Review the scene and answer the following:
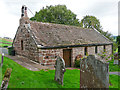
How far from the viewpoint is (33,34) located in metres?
11.7

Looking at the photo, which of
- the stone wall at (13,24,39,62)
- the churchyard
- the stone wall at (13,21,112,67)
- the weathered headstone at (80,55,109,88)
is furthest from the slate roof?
the weathered headstone at (80,55,109,88)

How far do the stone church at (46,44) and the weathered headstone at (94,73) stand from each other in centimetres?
567

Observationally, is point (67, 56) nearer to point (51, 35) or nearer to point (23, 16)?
point (51, 35)

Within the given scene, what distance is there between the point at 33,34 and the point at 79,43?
5.61 meters

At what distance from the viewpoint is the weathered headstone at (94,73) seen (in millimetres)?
3516

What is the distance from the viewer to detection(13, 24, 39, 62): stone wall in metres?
11.4

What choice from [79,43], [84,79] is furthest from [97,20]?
[84,79]

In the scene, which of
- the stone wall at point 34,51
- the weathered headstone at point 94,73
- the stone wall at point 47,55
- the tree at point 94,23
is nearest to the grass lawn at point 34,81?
the weathered headstone at point 94,73

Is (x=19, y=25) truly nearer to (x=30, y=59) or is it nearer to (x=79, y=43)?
(x=30, y=59)

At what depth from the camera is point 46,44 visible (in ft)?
36.6

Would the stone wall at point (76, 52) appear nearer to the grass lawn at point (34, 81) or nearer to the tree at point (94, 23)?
the grass lawn at point (34, 81)

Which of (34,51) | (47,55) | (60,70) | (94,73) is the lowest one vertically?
(60,70)

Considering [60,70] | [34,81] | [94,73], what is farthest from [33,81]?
[94,73]

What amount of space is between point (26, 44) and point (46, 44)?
309 cm
